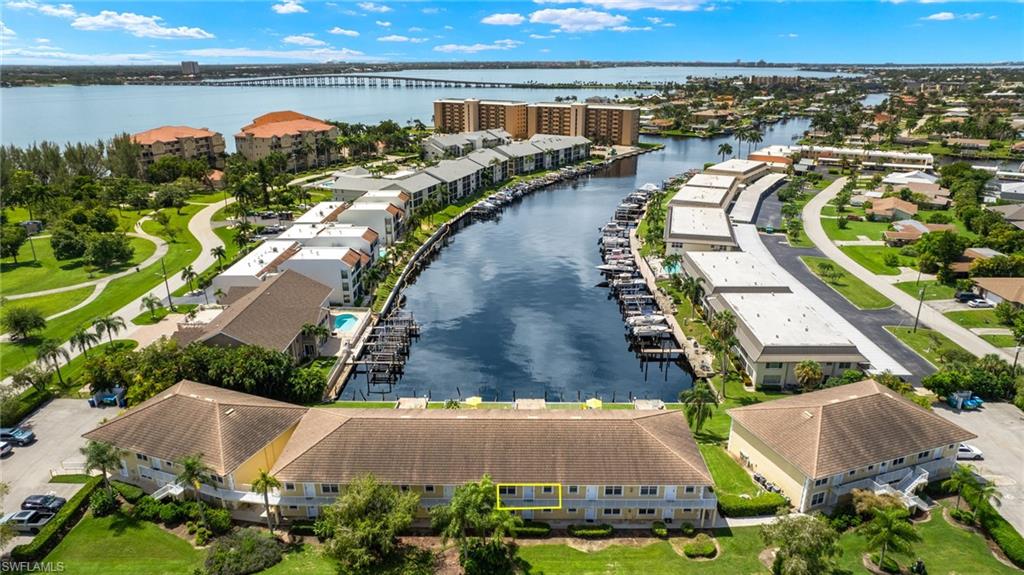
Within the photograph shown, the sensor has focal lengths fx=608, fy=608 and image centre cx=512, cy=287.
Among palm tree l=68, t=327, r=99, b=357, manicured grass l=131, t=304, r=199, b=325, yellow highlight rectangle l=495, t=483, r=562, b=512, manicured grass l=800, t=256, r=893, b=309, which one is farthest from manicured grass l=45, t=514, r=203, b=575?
manicured grass l=800, t=256, r=893, b=309

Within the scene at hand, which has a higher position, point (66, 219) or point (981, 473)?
point (66, 219)

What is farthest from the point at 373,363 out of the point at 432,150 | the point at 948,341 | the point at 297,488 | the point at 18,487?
the point at 432,150

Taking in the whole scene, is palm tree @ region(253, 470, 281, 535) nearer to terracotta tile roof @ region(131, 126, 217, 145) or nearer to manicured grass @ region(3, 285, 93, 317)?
manicured grass @ region(3, 285, 93, 317)

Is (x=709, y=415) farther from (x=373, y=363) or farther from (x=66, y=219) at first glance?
(x=66, y=219)

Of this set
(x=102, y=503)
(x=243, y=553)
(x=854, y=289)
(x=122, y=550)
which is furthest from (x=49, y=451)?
(x=854, y=289)

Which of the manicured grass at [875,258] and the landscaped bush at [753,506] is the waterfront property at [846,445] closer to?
the landscaped bush at [753,506]

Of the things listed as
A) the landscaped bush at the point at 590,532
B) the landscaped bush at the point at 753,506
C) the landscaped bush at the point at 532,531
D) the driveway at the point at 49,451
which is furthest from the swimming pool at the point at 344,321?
the landscaped bush at the point at 753,506
